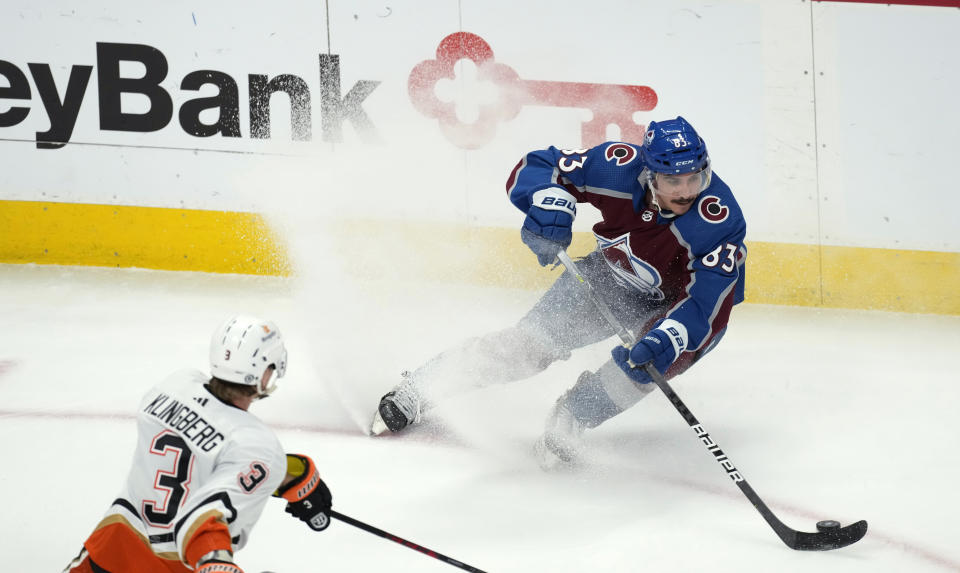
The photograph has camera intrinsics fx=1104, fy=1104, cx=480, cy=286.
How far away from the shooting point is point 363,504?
3.11 m

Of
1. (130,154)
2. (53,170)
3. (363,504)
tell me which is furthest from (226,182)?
(363,504)

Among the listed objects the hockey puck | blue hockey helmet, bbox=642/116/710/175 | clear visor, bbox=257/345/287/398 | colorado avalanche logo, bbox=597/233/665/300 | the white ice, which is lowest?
the hockey puck

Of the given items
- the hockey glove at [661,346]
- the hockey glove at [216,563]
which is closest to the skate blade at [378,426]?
the hockey glove at [661,346]

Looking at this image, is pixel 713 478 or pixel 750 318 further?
pixel 750 318

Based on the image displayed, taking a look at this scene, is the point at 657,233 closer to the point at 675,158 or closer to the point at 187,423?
the point at 675,158

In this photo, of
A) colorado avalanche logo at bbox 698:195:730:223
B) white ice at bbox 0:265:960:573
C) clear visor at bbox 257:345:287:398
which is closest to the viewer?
clear visor at bbox 257:345:287:398

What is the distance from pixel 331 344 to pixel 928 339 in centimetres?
274

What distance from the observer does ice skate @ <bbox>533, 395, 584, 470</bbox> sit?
3469 mm

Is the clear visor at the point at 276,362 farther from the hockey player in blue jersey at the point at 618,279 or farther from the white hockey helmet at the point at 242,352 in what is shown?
the hockey player in blue jersey at the point at 618,279

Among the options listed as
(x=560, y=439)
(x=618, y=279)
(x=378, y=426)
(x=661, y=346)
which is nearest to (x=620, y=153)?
(x=618, y=279)

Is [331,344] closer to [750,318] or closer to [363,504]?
[363,504]

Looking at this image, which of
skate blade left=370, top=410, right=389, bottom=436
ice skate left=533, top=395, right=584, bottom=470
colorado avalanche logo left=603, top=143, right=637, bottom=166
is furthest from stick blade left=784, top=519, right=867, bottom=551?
skate blade left=370, top=410, right=389, bottom=436

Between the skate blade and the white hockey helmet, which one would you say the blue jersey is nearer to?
the skate blade

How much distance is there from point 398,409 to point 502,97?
2100mm
